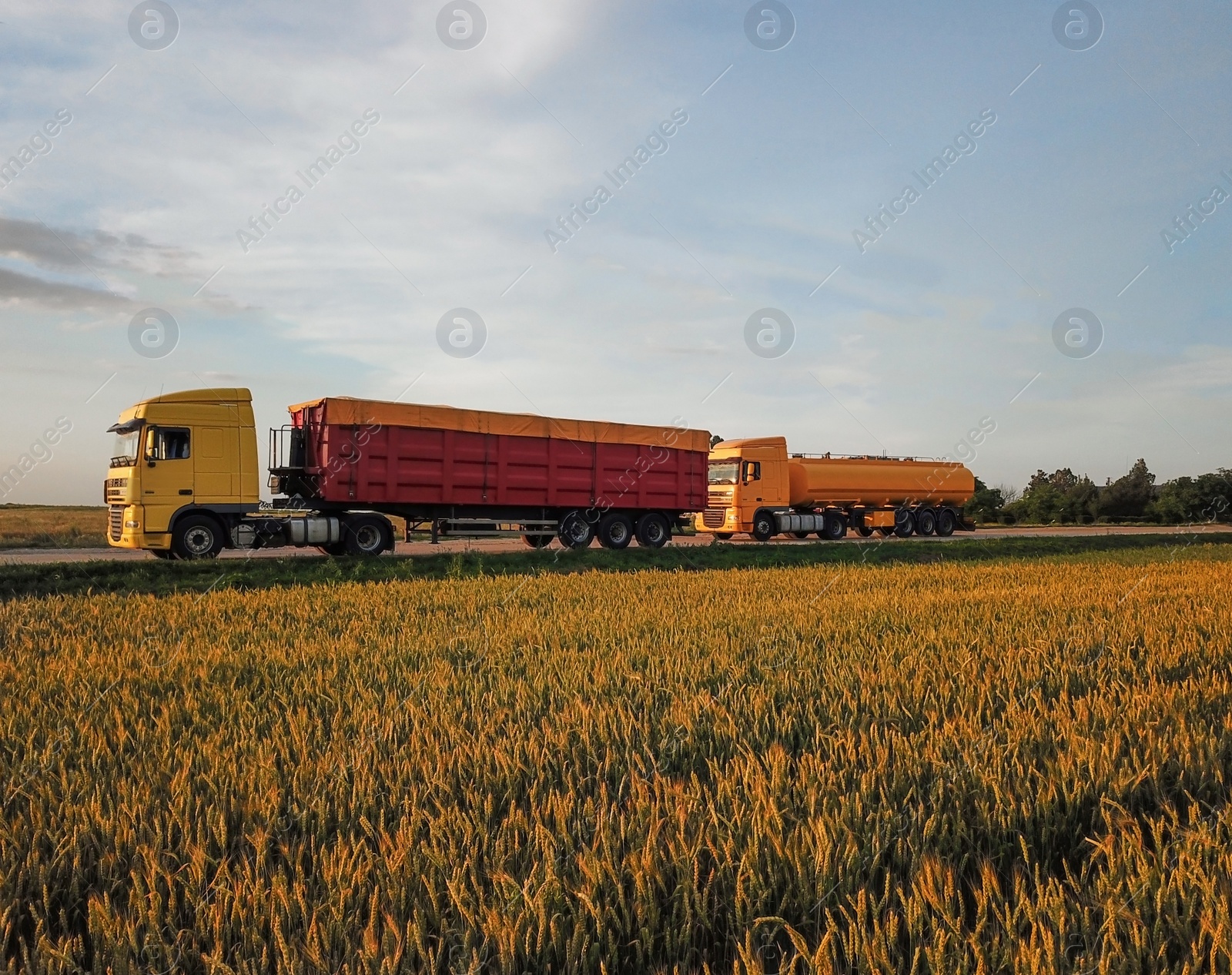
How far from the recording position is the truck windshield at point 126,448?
16.2 m

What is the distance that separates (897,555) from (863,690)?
18702 millimetres

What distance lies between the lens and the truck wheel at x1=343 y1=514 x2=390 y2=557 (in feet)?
60.0

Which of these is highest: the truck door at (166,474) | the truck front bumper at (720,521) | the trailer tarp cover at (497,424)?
the trailer tarp cover at (497,424)

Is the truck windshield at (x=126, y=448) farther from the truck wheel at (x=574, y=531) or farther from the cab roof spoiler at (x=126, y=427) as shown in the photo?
the truck wheel at (x=574, y=531)

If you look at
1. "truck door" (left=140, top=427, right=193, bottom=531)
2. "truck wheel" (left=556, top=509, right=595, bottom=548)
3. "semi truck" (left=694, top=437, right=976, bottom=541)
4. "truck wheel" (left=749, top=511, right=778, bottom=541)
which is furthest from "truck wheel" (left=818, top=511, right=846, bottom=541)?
"truck door" (left=140, top=427, right=193, bottom=531)

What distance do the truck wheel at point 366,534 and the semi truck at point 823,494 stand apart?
32.8ft

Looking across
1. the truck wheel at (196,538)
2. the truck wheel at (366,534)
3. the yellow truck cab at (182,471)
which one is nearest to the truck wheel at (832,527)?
the truck wheel at (366,534)

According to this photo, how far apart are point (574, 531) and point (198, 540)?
890cm

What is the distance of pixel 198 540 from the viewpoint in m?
16.5

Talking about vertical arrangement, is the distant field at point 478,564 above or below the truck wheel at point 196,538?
below

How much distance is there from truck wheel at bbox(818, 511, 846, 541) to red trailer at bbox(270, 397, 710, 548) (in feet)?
24.1

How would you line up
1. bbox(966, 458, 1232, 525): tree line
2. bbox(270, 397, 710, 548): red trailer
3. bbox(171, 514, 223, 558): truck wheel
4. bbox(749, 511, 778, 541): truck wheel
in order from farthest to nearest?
bbox(966, 458, 1232, 525): tree line, bbox(749, 511, 778, 541): truck wheel, bbox(270, 397, 710, 548): red trailer, bbox(171, 514, 223, 558): truck wheel

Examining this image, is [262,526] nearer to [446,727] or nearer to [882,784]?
[446,727]

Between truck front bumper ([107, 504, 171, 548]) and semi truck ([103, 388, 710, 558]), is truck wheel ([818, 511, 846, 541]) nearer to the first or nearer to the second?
semi truck ([103, 388, 710, 558])
